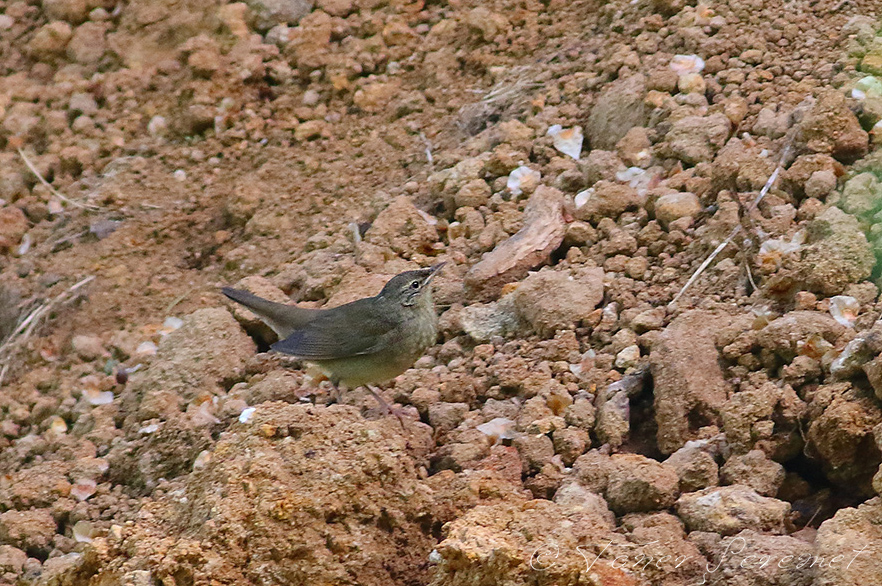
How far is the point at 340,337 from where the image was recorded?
5172 millimetres

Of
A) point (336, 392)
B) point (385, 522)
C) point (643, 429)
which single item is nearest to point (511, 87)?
point (336, 392)

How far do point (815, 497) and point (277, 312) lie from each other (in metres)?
2.84

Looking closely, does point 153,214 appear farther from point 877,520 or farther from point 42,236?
point 877,520

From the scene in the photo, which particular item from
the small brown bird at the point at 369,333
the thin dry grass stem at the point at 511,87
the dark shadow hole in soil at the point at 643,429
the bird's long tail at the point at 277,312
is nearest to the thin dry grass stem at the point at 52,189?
the bird's long tail at the point at 277,312

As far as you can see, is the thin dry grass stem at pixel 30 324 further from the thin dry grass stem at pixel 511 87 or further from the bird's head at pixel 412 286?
the thin dry grass stem at pixel 511 87

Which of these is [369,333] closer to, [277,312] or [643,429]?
[277,312]

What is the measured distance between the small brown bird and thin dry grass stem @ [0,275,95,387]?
5.52 ft

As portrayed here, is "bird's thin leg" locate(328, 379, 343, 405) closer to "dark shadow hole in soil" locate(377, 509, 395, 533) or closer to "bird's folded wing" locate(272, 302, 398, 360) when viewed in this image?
"bird's folded wing" locate(272, 302, 398, 360)

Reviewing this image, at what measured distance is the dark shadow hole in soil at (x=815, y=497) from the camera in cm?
359

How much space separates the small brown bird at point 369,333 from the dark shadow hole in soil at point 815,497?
6.28ft

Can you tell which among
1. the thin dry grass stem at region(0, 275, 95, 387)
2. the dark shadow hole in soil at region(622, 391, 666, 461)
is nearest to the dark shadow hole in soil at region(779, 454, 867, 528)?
the dark shadow hole in soil at region(622, 391, 666, 461)

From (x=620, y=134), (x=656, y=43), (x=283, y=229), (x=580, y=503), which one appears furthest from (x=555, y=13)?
(x=580, y=503)

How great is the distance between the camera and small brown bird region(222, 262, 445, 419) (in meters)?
5.02

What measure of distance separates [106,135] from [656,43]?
12.7ft
